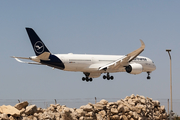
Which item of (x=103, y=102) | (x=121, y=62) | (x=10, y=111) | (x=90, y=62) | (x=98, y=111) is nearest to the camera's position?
(x=10, y=111)

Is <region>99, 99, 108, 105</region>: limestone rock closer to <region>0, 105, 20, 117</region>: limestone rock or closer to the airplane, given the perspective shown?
<region>0, 105, 20, 117</region>: limestone rock

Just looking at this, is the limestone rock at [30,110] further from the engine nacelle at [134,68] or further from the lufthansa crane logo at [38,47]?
the engine nacelle at [134,68]

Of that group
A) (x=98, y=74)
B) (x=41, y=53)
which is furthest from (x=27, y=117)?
(x=98, y=74)

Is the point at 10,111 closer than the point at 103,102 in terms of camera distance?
Yes

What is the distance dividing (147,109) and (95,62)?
71.4ft

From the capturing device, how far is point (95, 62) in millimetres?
51812

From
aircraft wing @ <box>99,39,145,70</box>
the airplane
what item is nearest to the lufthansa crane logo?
the airplane

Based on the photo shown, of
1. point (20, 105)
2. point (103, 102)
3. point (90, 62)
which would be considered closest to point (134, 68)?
point (90, 62)

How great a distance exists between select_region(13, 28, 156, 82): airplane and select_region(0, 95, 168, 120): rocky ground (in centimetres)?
1337

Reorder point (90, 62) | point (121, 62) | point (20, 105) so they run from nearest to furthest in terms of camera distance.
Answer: point (20, 105)
point (121, 62)
point (90, 62)

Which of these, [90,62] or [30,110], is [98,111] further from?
[90,62]

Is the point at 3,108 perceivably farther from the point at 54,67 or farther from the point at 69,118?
the point at 54,67

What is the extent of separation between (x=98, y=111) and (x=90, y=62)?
83.8ft

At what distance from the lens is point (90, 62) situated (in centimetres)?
5097
